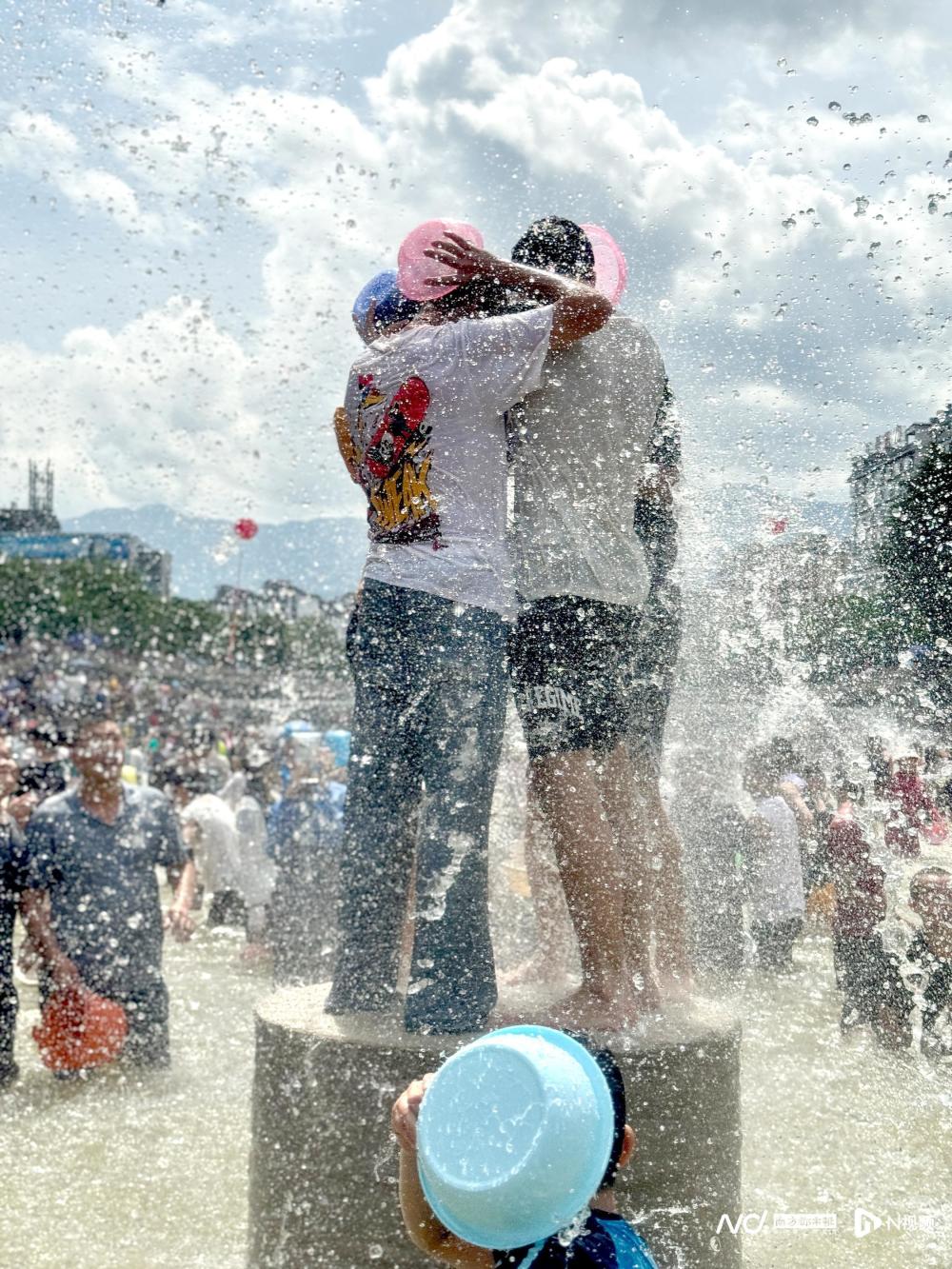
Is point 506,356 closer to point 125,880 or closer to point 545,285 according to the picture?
point 545,285

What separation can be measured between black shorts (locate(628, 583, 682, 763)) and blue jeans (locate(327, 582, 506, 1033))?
47cm

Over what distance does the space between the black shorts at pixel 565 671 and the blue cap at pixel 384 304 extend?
0.83 metres

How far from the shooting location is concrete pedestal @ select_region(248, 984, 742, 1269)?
222cm

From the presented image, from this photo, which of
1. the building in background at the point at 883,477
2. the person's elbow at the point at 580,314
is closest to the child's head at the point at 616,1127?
the person's elbow at the point at 580,314

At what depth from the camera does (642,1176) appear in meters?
2.22

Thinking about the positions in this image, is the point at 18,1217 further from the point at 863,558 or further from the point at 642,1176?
the point at 863,558

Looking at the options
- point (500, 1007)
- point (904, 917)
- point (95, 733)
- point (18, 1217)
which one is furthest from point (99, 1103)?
point (904, 917)

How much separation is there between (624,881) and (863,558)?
7.60 ft

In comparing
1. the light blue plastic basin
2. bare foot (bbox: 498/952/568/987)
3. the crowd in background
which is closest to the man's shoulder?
bare foot (bbox: 498/952/568/987)

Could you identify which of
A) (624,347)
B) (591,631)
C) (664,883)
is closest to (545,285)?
(624,347)

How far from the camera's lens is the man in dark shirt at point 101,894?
4.76 meters

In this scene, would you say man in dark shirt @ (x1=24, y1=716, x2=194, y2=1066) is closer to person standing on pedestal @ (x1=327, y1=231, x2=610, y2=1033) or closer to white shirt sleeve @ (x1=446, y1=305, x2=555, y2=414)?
person standing on pedestal @ (x1=327, y1=231, x2=610, y2=1033)

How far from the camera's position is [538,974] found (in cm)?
295

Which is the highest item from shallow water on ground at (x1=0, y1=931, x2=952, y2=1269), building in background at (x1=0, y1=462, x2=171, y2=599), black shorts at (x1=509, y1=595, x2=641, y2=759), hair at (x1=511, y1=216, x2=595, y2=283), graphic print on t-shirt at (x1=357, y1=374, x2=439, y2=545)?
building in background at (x1=0, y1=462, x2=171, y2=599)
